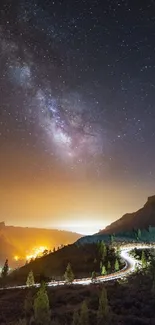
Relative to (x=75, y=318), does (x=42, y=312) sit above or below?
above

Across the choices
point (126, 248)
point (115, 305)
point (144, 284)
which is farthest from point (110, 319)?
point (126, 248)

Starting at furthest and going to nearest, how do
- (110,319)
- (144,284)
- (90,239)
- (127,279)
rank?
(90,239), (127,279), (144,284), (110,319)

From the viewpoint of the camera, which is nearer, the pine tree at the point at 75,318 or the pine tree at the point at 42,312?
the pine tree at the point at 75,318

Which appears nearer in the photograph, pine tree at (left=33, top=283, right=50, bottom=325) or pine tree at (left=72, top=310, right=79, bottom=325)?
pine tree at (left=72, top=310, right=79, bottom=325)

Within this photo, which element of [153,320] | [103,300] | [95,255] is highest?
[95,255]

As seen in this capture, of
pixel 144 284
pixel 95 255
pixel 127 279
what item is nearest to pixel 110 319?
pixel 144 284

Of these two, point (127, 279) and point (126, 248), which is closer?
point (127, 279)

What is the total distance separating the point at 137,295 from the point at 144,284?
32.9 ft

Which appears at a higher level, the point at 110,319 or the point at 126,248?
the point at 126,248

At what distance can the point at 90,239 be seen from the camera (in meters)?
158

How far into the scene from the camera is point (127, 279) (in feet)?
225

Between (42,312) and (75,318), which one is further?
(42,312)

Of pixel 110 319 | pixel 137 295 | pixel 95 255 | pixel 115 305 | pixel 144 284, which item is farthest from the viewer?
pixel 95 255

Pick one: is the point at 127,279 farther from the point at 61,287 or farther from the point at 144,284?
the point at 61,287
